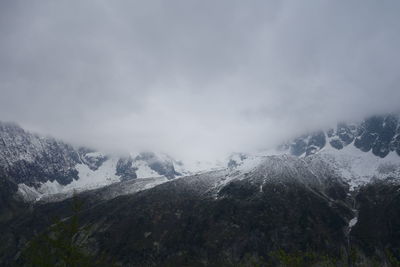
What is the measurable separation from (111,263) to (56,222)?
24.8 feet

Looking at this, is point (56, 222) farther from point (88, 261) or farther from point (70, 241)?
point (88, 261)

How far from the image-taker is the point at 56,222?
38344mm

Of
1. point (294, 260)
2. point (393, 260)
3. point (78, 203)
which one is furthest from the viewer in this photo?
point (393, 260)

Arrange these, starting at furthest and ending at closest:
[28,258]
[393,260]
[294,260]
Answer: [393,260], [294,260], [28,258]

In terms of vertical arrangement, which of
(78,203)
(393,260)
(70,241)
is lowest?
(393,260)

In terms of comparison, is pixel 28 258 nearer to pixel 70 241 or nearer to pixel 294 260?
pixel 70 241

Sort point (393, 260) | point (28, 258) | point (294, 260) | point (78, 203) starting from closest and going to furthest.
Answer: point (28, 258)
point (78, 203)
point (294, 260)
point (393, 260)

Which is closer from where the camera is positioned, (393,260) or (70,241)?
(70,241)

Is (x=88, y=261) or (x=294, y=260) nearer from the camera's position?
(x=88, y=261)

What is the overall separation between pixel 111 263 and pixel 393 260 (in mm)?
96275

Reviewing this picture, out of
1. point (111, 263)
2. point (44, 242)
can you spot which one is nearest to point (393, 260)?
point (111, 263)

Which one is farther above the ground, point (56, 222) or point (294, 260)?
point (56, 222)

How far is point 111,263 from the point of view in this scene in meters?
41.3

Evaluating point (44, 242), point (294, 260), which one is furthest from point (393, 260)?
point (44, 242)
